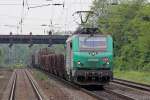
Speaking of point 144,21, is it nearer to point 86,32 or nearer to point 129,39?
point 129,39

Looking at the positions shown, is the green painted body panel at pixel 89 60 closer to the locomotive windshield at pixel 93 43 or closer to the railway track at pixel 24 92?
the locomotive windshield at pixel 93 43

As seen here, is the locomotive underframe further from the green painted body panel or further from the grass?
the grass

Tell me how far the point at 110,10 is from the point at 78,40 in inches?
1847

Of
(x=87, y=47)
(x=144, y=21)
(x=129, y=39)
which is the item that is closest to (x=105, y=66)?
(x=87, y=47)

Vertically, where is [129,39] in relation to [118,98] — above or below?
above

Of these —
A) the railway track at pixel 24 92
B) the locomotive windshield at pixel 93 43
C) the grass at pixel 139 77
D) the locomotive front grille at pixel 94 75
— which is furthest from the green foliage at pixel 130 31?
the locomotive front grille at pixel 94 75

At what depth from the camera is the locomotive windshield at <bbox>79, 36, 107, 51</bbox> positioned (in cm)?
2783

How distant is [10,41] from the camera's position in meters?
94.1

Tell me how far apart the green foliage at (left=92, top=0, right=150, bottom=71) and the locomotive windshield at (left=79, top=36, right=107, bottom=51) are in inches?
1168

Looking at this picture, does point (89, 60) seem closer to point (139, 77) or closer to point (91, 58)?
point (91, 58)

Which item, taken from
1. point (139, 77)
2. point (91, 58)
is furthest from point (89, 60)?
point (139, 77)

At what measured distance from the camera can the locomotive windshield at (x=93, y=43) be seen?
91.3ft

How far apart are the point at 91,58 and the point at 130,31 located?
40081 mm

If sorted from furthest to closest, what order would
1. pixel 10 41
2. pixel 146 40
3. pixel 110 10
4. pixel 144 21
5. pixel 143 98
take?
1. pixel 10 41
2. pixel 110 10
3. pixel 144 21
4. pixel 146 40
5. pixel 143 98
